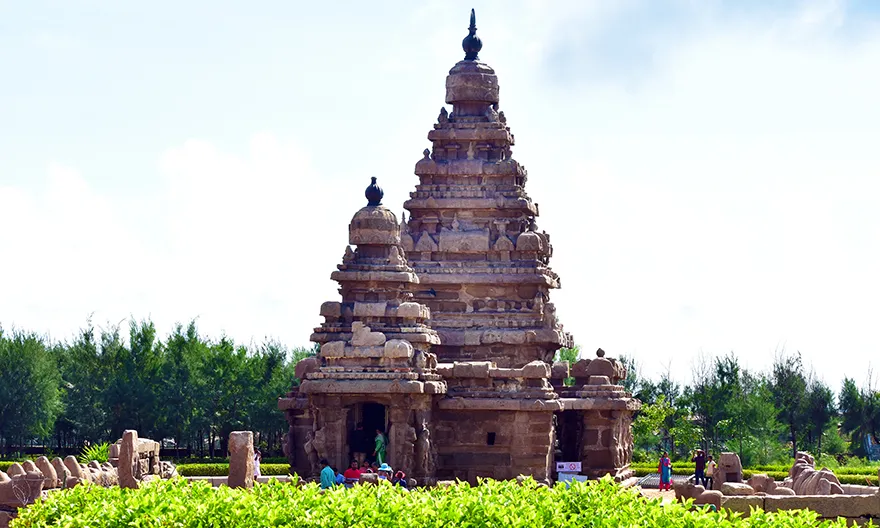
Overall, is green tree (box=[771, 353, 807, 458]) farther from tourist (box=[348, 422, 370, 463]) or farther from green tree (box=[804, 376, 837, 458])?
tourist (box=[348, 422, 370, 463])

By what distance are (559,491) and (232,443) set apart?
34.7 ft

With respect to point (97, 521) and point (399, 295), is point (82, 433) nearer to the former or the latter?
point (399, 295)

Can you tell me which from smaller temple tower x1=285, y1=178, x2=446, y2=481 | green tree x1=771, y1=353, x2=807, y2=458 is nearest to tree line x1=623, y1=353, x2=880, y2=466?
green tree x1=771, y1=353, x2=807, y2=458

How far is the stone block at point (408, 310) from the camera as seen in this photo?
46.0 meters

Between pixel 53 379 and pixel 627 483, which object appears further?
pixel 53 379

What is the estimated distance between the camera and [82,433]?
71438mm

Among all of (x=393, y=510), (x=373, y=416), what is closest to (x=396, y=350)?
(x=373, y=416)

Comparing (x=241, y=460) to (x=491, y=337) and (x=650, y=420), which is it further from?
(x=650, y=420)

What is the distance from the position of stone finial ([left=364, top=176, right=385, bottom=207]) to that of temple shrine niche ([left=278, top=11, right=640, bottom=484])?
5 cm

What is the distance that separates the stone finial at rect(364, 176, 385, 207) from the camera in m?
47.2

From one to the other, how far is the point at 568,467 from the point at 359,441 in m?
6.72

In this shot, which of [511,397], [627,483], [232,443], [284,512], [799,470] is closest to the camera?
[284,512]

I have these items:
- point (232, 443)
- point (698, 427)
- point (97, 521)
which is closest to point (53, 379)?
point (698, 427)

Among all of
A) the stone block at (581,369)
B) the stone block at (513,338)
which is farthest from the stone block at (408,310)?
the stone block at (581,369)
